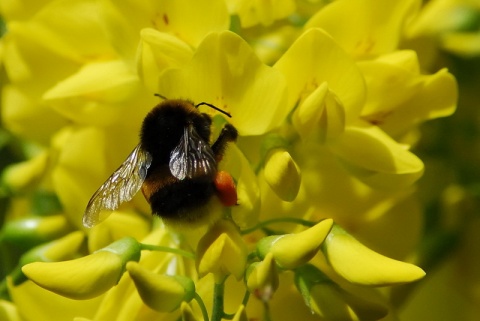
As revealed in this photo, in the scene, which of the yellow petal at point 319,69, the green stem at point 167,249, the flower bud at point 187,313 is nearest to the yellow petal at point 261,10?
the yellow petal at point 319,69

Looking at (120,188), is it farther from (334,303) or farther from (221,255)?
(334,303)

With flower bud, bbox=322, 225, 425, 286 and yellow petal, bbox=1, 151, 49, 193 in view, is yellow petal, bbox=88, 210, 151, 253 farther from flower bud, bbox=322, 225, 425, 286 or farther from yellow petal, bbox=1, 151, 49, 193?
flower bud, bbox=322, 225, 425, 286

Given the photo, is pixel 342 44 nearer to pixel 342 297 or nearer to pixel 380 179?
pixel 380 179

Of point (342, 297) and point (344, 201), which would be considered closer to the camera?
point (342, 297)

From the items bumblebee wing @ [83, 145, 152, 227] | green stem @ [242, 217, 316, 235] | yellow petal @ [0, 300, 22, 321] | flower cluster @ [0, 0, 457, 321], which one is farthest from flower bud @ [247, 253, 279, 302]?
yellow petal @ [0, 300, 22, 321]

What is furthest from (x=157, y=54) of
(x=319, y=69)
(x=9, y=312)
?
(x=9, y=312)

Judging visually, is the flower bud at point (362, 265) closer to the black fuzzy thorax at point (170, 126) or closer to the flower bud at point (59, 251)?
the black fuzzy thorax at point (170, 126)

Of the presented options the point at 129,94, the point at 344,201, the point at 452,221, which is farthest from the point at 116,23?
the point at 452,221
